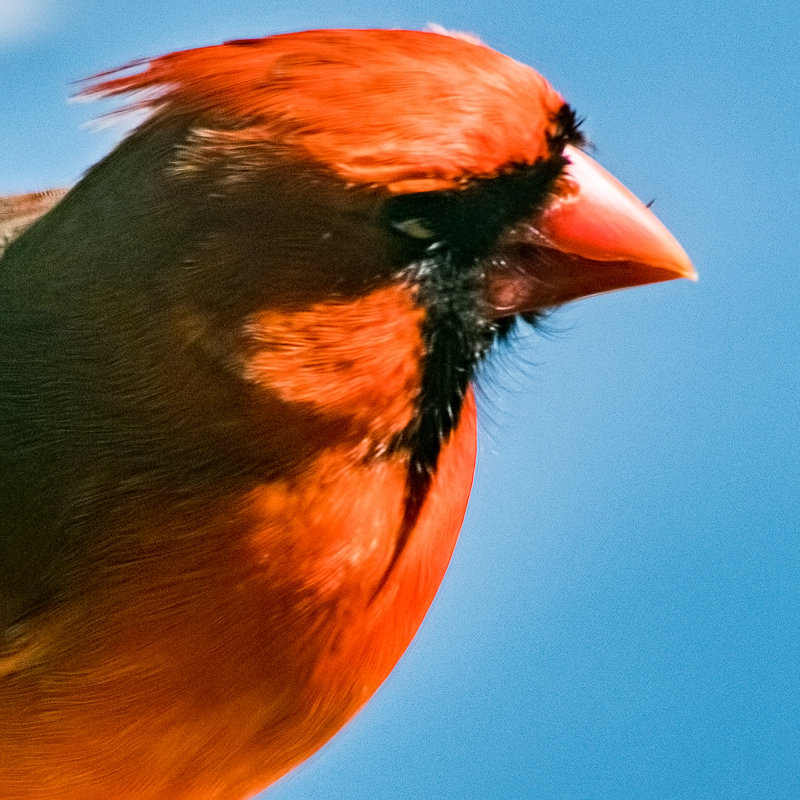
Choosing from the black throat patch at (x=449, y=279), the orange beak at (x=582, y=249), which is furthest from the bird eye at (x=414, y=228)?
the orange beak at (x=582, y=249)

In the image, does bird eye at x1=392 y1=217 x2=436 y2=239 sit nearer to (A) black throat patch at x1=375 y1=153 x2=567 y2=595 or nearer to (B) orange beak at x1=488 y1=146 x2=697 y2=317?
(A) black throat patch at x1=375 y1=153 x2=567 y2=595

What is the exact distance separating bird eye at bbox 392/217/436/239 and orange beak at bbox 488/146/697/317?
0.37ft

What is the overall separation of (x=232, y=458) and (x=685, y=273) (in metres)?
0.50

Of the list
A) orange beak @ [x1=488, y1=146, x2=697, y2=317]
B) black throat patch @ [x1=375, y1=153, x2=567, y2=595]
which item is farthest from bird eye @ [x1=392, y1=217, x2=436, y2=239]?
orange beak @ [x1=488, y1=146, x2=697, y2=317]

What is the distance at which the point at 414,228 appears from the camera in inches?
34.7

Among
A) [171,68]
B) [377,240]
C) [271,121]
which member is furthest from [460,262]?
[171,68]

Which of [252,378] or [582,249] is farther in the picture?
[582,249]

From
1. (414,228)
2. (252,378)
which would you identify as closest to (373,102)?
(414,228)

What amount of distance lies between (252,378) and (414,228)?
0.18 metres

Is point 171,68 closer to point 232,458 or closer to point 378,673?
point 232,458

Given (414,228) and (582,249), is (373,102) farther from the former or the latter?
(582,249)

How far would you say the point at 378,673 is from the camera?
1.05 meters

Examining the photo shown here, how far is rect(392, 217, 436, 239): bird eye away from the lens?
0.87m

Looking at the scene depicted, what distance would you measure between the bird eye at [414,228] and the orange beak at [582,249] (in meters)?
0.11
